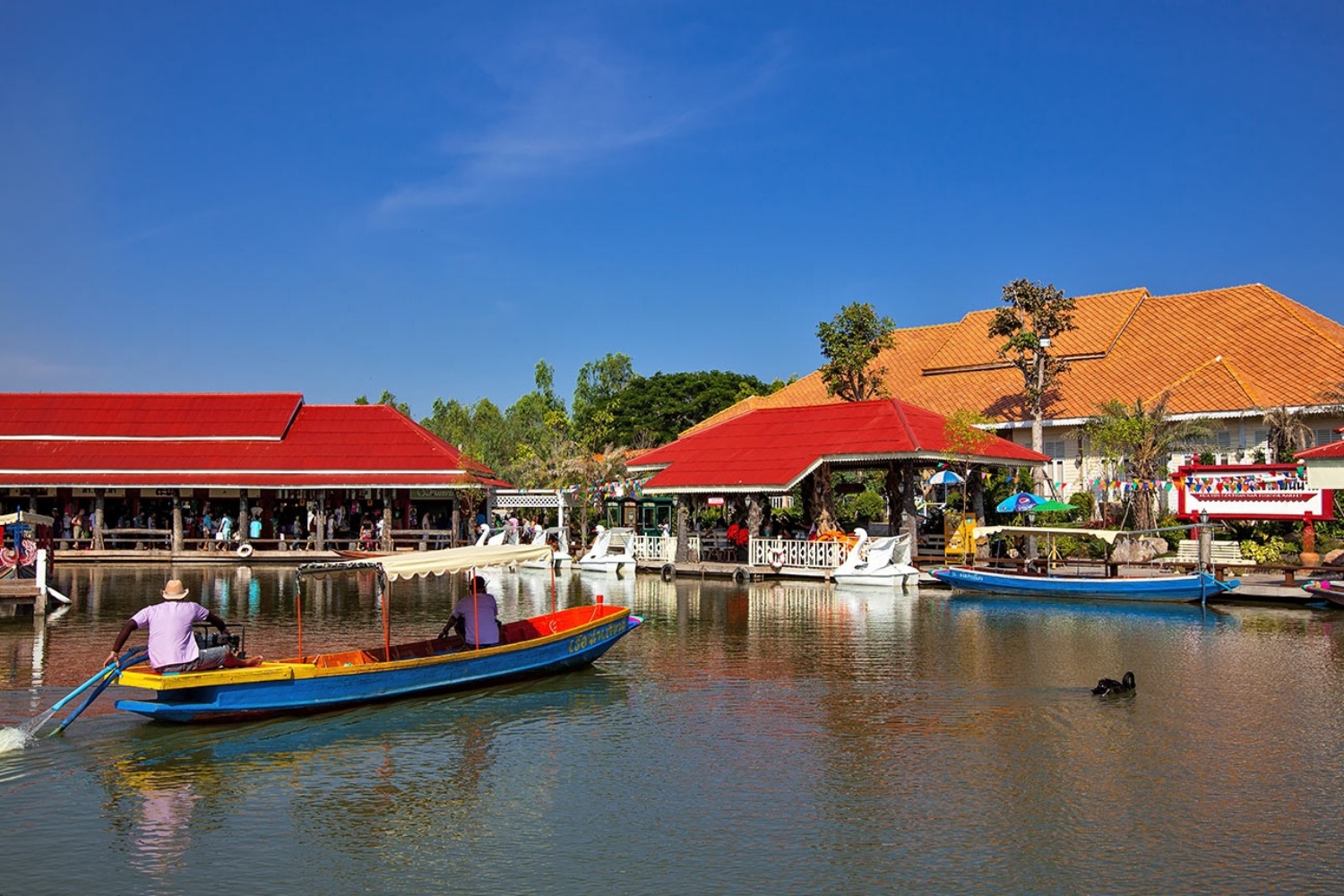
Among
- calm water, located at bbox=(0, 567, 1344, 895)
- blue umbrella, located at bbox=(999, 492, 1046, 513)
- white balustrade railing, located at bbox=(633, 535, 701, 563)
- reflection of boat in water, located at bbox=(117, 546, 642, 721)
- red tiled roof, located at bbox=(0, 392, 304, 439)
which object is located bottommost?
calm water, located at bbox=(0, 567, 1344, 895)

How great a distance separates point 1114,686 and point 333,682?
938cm

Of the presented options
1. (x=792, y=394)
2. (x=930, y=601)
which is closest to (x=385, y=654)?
(x=930, y=601)

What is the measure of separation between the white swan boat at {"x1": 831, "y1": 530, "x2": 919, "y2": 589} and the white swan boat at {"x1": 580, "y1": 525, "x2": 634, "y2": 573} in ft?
22.3

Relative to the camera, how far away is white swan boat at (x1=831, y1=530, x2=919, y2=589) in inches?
1148

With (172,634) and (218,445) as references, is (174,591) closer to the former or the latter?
(172,634)

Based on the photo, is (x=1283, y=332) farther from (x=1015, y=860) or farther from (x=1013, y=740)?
(x=1015, y=860)

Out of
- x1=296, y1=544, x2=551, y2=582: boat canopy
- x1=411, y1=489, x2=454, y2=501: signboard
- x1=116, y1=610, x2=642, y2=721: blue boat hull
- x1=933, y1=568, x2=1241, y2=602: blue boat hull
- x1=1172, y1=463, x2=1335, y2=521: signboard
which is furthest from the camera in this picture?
x1=411, y1=489, x2=454, y2=501: signboard

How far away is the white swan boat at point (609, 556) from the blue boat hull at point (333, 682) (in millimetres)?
17808

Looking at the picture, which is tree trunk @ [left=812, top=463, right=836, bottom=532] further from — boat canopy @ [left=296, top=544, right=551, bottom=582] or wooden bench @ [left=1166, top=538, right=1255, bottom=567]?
boat canopy @ [left=296, top=544, right=551, bottom=582]

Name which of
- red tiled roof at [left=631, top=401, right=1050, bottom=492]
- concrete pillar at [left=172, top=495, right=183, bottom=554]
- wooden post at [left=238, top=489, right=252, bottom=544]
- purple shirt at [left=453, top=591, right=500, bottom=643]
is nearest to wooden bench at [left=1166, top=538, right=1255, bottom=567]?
red tiled roof at [left=631, top=401, right=1050, bottom=492]

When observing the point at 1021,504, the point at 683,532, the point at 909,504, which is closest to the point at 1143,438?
the point at 1021,504

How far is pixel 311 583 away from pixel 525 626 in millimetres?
16923

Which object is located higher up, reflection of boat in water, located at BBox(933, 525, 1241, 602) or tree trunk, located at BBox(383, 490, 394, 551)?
tree trunk, located at BBox(383, 490, 394, 551)

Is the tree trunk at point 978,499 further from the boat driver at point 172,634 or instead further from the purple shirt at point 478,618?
the boat driver at point 172,634
